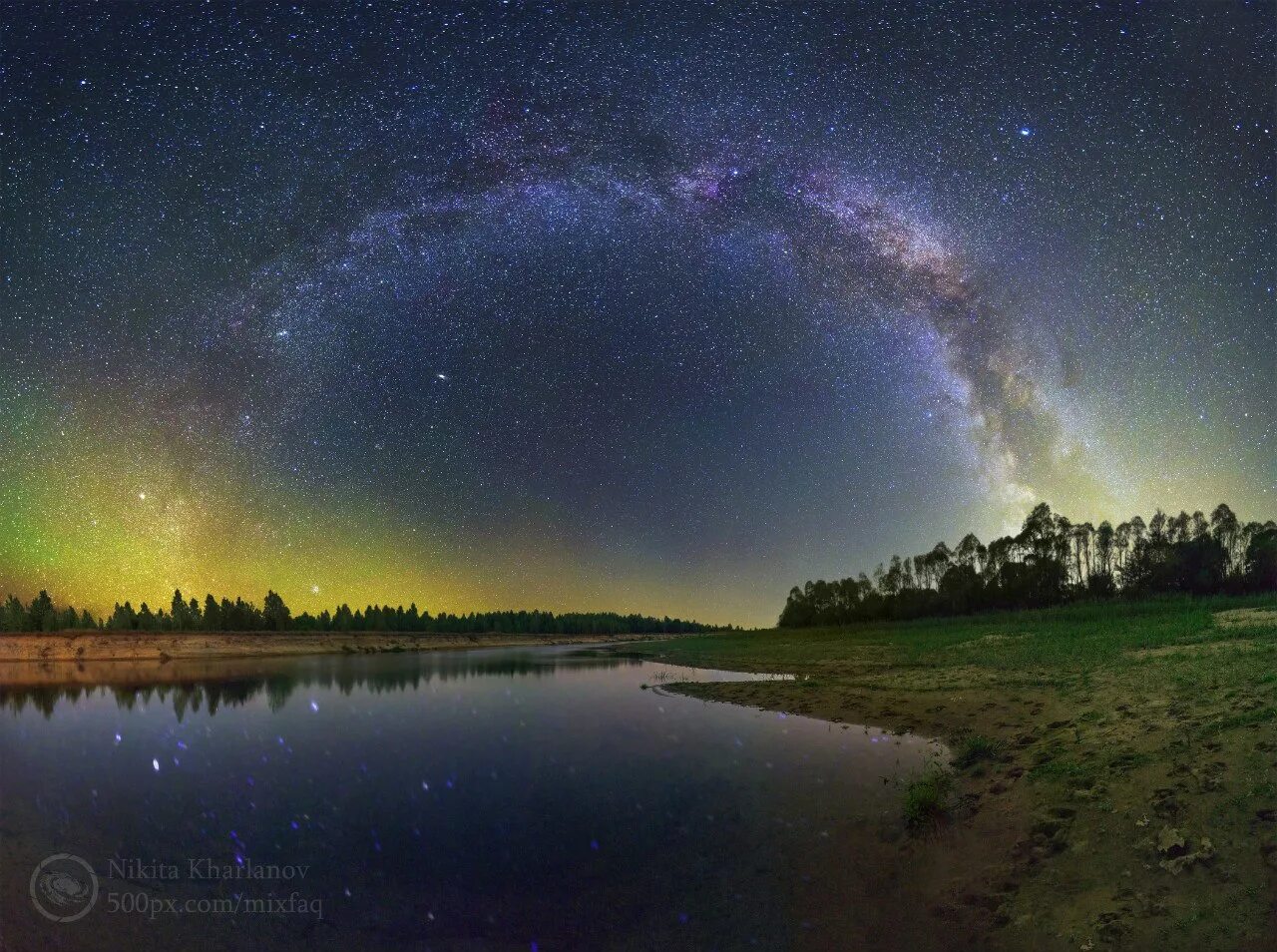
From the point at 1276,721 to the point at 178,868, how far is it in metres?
19.1

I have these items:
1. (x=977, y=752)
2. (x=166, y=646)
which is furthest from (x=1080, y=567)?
(x=166, y=646)

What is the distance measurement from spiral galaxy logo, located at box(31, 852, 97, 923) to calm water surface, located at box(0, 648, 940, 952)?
17cm

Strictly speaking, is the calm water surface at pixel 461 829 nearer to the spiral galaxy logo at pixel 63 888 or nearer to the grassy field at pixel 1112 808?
the spiral galaxy logo at pixel 63 888

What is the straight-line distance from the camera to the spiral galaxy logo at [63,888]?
28.3 feet

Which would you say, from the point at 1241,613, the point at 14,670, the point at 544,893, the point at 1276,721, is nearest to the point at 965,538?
the point at 1241,613

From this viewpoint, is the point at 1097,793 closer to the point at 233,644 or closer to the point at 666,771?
the point at 666,771

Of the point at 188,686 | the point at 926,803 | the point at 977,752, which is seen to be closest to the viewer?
the point at 926,803

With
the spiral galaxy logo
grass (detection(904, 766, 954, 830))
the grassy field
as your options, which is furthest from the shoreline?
grass (detection(904, 766, 954, 830))

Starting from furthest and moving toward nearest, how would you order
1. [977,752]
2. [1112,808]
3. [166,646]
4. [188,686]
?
[166,646], [188,686], [977,752], [1112,808]

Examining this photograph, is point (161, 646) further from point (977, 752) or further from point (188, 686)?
point (977, 752)

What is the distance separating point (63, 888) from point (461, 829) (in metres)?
5.96

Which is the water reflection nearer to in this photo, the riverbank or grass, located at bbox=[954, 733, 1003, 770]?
the riverbank

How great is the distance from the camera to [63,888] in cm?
933

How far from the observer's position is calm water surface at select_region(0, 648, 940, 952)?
330 inches
